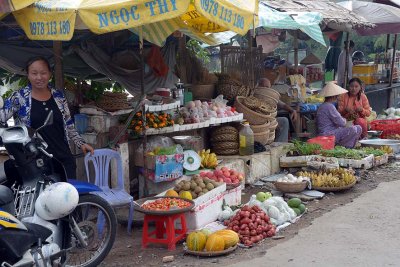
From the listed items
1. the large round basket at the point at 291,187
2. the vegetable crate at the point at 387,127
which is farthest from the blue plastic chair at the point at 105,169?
the vegetable crate at the point at 387,127

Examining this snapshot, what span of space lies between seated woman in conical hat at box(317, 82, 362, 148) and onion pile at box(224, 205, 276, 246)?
169 inches

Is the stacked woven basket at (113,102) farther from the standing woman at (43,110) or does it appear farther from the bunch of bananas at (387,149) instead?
the bunch of bananas at (387,149)

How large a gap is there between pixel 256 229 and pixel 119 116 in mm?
2370

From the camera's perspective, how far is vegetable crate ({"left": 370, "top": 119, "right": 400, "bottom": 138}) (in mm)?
11562

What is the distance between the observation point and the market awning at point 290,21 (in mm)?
8531

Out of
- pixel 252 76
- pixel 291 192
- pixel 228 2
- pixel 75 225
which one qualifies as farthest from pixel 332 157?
pixel 75 225

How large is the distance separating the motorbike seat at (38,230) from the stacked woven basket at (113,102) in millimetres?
2888

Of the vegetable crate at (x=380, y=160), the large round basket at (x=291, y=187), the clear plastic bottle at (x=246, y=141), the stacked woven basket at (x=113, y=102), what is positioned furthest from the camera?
the vegetable crate at (x=380, y=160)

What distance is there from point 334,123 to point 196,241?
536 cm

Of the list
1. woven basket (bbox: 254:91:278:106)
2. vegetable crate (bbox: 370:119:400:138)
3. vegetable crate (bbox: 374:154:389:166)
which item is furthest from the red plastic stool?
vegetable crate (bbox: 370:119:400:138)

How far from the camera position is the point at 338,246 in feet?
18.5

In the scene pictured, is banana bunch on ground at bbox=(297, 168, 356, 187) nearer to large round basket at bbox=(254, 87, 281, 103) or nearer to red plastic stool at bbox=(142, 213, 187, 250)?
large round basket at bbox=(254, 87, 281, 103)

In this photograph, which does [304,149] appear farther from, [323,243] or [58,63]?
[58,63]

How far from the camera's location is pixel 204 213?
20.1 feet
